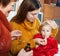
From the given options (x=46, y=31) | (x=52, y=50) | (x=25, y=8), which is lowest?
(x=52, y=50)

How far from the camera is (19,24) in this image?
1177 mm

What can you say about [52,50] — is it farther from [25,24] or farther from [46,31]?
[25,24]

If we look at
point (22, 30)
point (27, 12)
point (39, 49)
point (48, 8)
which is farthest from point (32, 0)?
point (48, 8)

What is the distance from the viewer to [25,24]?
1170 millimetres

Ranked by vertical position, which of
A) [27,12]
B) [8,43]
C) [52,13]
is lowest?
[52,13]

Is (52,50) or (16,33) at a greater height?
(16,33)

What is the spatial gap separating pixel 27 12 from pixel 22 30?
11cm

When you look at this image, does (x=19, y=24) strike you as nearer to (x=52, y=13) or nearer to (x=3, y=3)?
(x=3, y=3)

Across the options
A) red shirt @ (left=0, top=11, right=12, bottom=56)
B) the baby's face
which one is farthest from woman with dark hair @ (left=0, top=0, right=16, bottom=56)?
the baby's face

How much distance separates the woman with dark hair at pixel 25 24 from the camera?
3.71 ft

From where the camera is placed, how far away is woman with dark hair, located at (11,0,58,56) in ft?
3.71

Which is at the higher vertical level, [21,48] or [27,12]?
[27,12]

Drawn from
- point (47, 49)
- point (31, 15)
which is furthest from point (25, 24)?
point (47, 49)

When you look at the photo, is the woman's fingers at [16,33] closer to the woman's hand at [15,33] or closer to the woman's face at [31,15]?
the woman's hand at [15,33]
